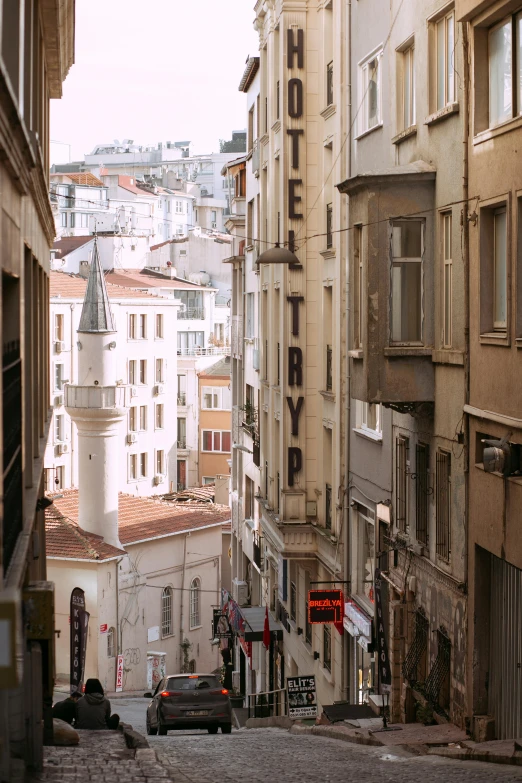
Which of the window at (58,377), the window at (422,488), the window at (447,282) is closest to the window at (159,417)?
the window at (58,377)

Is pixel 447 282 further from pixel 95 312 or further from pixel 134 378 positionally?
pixel 134 378

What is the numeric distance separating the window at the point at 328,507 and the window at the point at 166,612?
2418 centimetres

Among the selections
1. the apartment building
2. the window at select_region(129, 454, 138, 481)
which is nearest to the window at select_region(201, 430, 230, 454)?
the window at select_region(129, 454, 138, 481)

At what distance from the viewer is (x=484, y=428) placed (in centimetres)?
1627

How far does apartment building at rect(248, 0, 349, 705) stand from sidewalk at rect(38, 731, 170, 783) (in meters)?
11.4

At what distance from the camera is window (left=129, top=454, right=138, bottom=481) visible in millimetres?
78312

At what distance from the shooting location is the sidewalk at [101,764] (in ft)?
38.0

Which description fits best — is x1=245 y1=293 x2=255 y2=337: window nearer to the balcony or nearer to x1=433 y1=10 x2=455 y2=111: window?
the balcony

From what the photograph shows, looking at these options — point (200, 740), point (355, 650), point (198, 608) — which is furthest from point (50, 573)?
point (200, 740)

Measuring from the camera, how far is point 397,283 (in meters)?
18.5

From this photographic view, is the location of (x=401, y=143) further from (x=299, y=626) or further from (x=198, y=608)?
(x=198, y=608)

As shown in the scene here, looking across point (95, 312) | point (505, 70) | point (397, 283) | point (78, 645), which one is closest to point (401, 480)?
point (397, 283)

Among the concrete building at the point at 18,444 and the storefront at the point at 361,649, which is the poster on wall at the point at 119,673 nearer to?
the storefront at the point at 361,649

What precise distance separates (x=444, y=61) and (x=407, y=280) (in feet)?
10.1
